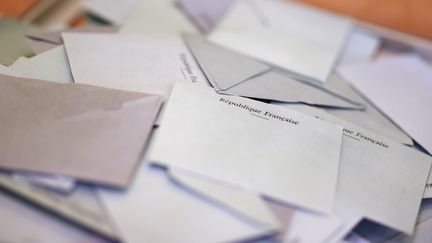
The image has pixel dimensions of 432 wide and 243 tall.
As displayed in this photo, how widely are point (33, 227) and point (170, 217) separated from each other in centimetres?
20

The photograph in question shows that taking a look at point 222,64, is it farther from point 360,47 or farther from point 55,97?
point 360,47

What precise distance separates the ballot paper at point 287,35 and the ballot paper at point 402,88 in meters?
0.08

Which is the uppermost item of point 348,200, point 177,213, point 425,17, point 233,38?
point 425,17

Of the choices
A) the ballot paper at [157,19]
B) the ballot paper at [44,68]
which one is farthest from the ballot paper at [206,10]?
the ballot paper at [44,68]

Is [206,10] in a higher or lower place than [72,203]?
higher

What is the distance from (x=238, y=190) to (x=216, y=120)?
139mm

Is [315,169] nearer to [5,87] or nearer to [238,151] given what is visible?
[238,151]

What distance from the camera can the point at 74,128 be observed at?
2.06 feet

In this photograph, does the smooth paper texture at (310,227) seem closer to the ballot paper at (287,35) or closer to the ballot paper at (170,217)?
the ballot paper at (170,217)

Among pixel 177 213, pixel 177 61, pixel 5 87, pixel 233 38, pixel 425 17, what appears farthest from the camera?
pixel 425 17

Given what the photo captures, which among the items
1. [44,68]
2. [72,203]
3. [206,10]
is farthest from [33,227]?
[206,10]

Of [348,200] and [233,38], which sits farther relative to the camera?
[233,38]

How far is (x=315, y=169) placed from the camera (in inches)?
26.0

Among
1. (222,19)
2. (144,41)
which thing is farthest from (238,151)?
(222,19)
